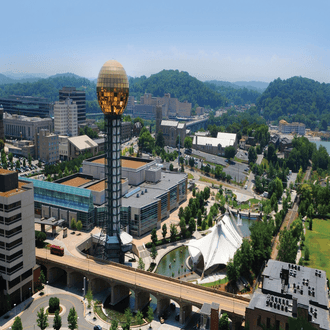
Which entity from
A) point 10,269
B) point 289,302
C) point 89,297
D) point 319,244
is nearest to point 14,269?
point 10,269

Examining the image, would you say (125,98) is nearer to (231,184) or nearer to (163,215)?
(163,215)

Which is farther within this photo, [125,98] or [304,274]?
[125,98]

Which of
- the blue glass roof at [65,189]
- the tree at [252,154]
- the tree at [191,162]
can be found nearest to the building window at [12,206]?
the blue glass roof at [65,189]

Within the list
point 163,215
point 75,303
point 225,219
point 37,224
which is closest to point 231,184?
point 163,215

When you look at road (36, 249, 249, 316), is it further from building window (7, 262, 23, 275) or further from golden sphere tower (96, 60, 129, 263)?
building window (7, 262, 23, 275)

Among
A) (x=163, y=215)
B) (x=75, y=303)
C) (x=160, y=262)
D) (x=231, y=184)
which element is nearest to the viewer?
(x=75, y=303)

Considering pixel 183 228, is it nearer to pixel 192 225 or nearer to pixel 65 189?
pixel 192 225

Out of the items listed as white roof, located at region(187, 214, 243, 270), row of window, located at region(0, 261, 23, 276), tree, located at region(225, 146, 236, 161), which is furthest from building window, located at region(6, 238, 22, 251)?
tree, located at region(225, 146, 236, 161)

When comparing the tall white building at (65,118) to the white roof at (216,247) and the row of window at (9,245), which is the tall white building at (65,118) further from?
the row of window at (9,245)
